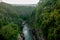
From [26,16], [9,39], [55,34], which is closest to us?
[55,34]

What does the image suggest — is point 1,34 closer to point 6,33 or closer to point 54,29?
point 6,33

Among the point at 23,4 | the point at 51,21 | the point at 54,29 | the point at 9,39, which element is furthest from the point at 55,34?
the point at 23,4

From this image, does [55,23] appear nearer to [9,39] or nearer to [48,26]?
[48,26]

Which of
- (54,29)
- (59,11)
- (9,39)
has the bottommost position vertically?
(9,39)

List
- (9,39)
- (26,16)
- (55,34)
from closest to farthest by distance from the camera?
1. (55,34)
2. (9,39)
3. (26,16)

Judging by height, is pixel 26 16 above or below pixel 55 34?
below

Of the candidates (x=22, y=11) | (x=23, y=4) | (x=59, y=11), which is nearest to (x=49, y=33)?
(x=59, y=11)

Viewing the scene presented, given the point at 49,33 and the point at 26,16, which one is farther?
the point at 26,16

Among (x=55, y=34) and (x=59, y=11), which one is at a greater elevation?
(x=59, y=11)

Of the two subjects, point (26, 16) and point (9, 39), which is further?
point (26, 16)
